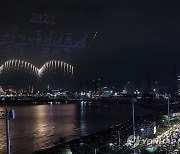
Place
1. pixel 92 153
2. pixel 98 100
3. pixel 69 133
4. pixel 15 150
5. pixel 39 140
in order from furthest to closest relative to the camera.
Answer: pixel 98 100 → pixel 69 133 → pixel 39 140 → pixel 15 150 → pixel 92 153

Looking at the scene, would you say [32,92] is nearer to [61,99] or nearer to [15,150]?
[61,99]

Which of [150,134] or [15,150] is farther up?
[150,134]

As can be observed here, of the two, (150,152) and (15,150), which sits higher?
(150,152)

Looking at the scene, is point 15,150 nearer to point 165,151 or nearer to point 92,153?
point 92,153

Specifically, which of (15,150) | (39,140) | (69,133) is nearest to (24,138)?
(39,140)

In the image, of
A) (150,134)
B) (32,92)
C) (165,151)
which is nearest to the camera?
(165,151)

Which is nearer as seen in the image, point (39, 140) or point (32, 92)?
point (39, 140)

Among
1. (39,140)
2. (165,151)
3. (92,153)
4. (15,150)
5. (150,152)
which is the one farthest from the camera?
(39,140)

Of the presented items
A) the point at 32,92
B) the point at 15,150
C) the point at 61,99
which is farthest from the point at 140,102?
the point at 15,150

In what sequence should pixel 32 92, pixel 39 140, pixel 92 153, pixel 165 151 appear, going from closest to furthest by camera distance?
1. pixel 165 151
2. pixel 92 153
3. pixel 39 140
4. pixel 32 92
